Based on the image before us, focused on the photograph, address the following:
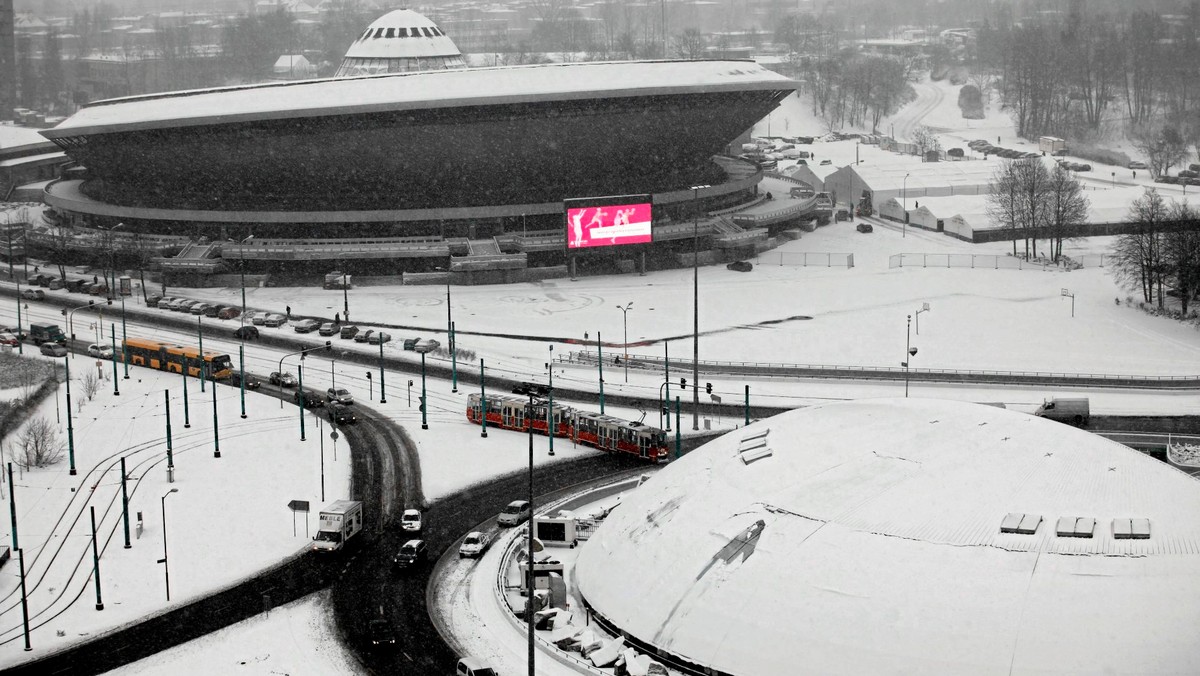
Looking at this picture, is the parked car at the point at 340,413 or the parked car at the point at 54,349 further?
the parked car at the point at 54,349

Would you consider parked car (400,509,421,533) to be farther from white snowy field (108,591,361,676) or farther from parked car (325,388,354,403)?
parked car (325,388,354,403)

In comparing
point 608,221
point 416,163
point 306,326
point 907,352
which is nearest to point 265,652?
point 907,352

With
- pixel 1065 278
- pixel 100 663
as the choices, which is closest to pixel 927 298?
pixel 1065 278

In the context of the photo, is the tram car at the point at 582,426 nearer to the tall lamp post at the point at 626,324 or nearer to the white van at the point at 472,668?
the tall lamp post at the point at 626,324

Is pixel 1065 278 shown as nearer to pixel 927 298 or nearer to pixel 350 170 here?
pixel 927 298

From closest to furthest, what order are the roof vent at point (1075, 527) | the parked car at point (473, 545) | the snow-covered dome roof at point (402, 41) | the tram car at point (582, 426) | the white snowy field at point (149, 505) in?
the roof vent at point (1075, 527) → the white snowy field at point (149, 505) → the parked car at point (473, 545) → the tram car at point (582, 426) → the snow-covered dome roof at point (402, 41)

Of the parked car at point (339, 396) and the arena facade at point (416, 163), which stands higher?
the arena facade at point (416, 163)

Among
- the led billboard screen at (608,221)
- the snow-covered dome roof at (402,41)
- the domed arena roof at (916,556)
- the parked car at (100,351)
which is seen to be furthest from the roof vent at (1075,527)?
the snow-covered dome roof at (402,41)
